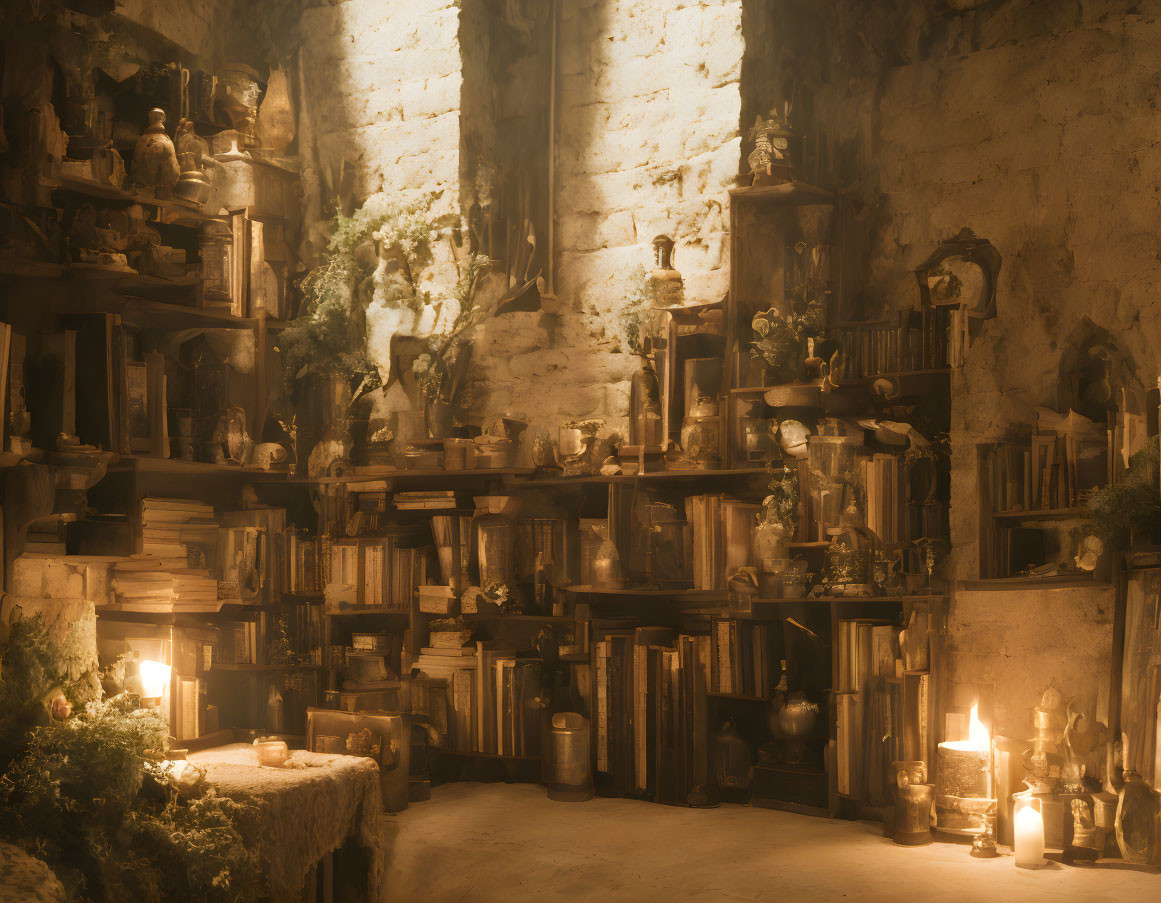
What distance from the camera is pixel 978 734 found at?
15.7 ft

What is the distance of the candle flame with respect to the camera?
15.6ft

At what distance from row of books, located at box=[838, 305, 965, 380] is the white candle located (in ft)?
6.12

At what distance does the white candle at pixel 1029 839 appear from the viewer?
436cm

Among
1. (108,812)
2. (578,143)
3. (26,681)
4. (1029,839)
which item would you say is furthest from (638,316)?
(108,812)

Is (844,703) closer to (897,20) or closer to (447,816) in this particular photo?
(447,816)

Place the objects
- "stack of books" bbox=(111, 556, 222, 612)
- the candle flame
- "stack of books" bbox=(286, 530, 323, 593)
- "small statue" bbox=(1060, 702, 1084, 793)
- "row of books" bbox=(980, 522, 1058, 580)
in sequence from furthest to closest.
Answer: "stack of books" bbox=(286, 530, 323, 593) → "stack of books" bbox=(111, 556, 222, 612) → "row of books" bbox=(980, 522, 1058, 580) → the candle flame → "small statue" bbox=(1060, 702, 1084, 793)

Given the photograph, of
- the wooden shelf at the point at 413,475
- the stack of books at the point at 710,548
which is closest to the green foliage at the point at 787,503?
the stack of books at the point at 710,548

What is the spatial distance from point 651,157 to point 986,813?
339cm

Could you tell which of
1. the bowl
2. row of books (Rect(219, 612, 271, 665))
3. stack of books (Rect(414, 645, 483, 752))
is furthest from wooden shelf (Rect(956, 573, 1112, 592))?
row of books (Rect(219, 612, 271, 665))

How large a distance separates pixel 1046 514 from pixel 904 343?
94cm

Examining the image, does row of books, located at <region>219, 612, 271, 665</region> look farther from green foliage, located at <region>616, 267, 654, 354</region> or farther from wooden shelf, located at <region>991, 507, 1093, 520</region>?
wooden shelf, located at <region>991, 507, 1093, 520</region>

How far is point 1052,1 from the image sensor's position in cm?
529

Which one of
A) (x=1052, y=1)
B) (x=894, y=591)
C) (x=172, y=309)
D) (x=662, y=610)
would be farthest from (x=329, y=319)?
(x=1052, y=1)

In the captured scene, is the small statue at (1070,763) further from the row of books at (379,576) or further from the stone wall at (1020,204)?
the row of books at (379,576)
